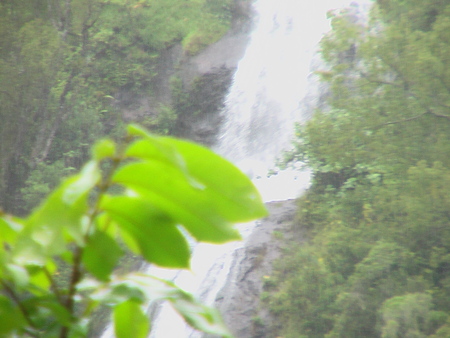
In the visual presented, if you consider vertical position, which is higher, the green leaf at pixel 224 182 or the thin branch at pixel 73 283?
the green leaf at pixel 224 182

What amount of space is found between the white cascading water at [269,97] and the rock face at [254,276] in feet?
0.52

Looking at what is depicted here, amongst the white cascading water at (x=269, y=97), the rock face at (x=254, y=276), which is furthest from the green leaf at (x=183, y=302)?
the white cascading water at (x=269, y=97)

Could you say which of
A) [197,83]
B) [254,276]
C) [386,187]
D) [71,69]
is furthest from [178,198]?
[197,83]

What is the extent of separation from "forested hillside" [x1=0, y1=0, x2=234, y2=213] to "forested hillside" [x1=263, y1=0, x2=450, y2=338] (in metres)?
1.83

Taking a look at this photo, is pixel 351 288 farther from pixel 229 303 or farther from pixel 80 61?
pixel 80 61

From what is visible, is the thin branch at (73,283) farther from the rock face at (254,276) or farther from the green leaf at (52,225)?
the rock face at (254,276)

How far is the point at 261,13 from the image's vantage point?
19.8 feet

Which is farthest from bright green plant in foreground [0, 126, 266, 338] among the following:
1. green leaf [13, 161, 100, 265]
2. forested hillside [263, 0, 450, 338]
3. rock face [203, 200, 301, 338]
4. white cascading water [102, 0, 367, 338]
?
white cascading water [102, 0, 367, 338]

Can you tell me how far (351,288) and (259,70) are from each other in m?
3.67

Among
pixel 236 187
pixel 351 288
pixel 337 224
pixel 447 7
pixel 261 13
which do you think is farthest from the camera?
pixel 261 13

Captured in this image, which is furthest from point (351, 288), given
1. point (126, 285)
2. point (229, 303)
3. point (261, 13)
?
point (261, 13)

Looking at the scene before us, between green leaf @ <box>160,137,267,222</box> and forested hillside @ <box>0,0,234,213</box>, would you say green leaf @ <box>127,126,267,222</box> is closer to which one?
green leaf @ <box>160,137,267,222</box>

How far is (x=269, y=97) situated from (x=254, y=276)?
2555mm

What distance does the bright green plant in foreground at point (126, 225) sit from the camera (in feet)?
0.49
